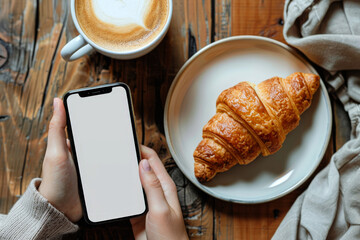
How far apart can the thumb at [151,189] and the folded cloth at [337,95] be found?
43 cm

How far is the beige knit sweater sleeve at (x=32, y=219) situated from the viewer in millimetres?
1054

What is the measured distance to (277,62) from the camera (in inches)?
45.8

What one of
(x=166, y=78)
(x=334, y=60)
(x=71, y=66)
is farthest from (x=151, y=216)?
(x=334, y=60)

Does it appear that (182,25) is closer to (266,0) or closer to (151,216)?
(266,0)

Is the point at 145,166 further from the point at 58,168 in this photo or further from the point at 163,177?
the point at 58,168

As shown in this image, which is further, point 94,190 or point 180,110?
point 180,110

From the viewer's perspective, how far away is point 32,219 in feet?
3.50

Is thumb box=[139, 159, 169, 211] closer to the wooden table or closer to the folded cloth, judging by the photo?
the wooden table

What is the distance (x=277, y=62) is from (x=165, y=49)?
38 centimetres

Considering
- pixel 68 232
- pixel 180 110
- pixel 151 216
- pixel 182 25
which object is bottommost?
pixel 68 232

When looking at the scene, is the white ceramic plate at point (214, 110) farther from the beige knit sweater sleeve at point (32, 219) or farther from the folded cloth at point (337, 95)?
the beige knit sweater sleeve at point (32, 219)

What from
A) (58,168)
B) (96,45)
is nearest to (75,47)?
(96,45)

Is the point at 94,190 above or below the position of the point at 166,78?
below

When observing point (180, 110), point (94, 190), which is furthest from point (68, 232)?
point (180, 110)
